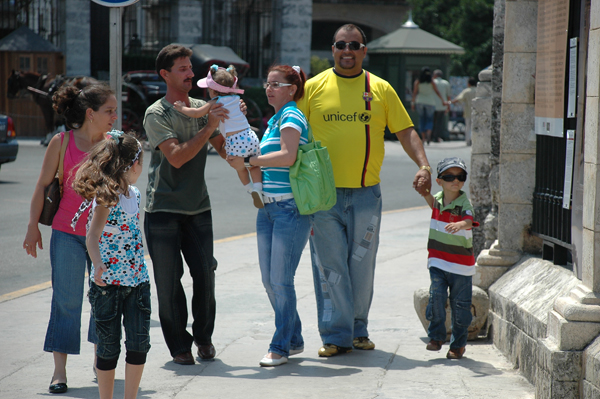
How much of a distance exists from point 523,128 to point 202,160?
2190 mm

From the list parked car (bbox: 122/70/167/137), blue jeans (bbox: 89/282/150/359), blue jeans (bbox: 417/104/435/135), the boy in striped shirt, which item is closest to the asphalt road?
parked car (bbox: 122/70/167/137)

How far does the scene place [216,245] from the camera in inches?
349

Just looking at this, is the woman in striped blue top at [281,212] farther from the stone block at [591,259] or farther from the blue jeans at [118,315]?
the stone block at [591,259]

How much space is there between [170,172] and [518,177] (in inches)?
93.0

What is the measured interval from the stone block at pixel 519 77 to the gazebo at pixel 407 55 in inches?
769

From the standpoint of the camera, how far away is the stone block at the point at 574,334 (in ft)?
12.4

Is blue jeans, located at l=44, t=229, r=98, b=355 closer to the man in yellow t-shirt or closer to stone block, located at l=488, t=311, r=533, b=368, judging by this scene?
the man in yellow t-shirt

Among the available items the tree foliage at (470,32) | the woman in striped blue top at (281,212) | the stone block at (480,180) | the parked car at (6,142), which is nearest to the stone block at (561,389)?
the woman in striped blue top at (281,212)

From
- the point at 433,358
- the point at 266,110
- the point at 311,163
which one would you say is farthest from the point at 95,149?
the point at 266,110

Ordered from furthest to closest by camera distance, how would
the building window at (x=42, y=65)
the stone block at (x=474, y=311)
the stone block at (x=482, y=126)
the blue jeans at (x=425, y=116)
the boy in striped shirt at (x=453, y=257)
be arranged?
the building window at (x=42, y=65) → the blue jeans at (x=425, y=116) → the stone block at (x=482, y=126) → the stone block at (x=474, y=311) → the boy in striped shirt at (x=453, y=257)

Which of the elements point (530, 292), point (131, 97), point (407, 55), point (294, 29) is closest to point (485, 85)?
point (530, 292)

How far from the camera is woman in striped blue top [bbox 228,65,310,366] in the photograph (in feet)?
15.0

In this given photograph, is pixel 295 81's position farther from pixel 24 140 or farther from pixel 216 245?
pixel 24 140

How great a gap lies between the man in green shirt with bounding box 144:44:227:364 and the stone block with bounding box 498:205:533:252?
81.6 inches
